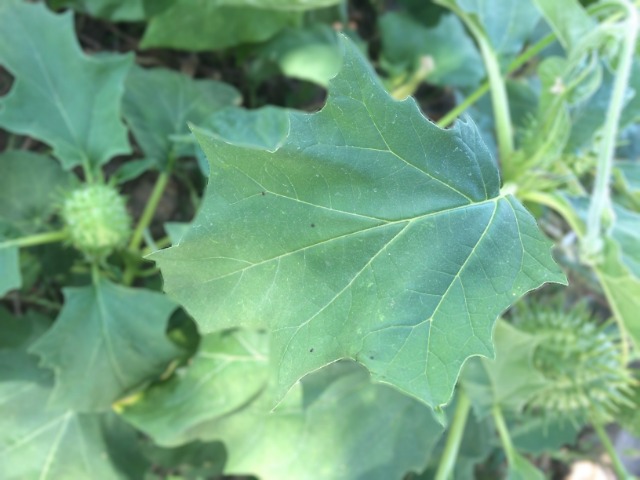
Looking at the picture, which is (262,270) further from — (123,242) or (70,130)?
(70,130)

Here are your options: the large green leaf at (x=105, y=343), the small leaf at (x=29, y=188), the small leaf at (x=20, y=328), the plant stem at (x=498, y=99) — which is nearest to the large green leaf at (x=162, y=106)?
the small leaf at (x=29, y=188)

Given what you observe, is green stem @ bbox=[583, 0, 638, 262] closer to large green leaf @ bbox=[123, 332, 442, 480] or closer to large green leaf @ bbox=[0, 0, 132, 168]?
large green leaf @ bbox=[123, 332, 442, 480]

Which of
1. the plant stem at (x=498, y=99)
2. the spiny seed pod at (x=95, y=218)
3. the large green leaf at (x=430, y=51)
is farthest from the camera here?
the large green leaf at (x=430, y=51)

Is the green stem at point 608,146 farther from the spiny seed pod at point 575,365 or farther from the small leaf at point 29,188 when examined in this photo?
the small leaf at point 29,188

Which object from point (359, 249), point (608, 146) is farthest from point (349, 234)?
point (608, 146)

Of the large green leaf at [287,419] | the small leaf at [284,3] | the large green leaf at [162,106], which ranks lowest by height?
the large green leaf at [287,419]

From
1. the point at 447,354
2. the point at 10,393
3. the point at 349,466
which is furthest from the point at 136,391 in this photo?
the point at 447,354

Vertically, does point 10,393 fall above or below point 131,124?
Result: below
